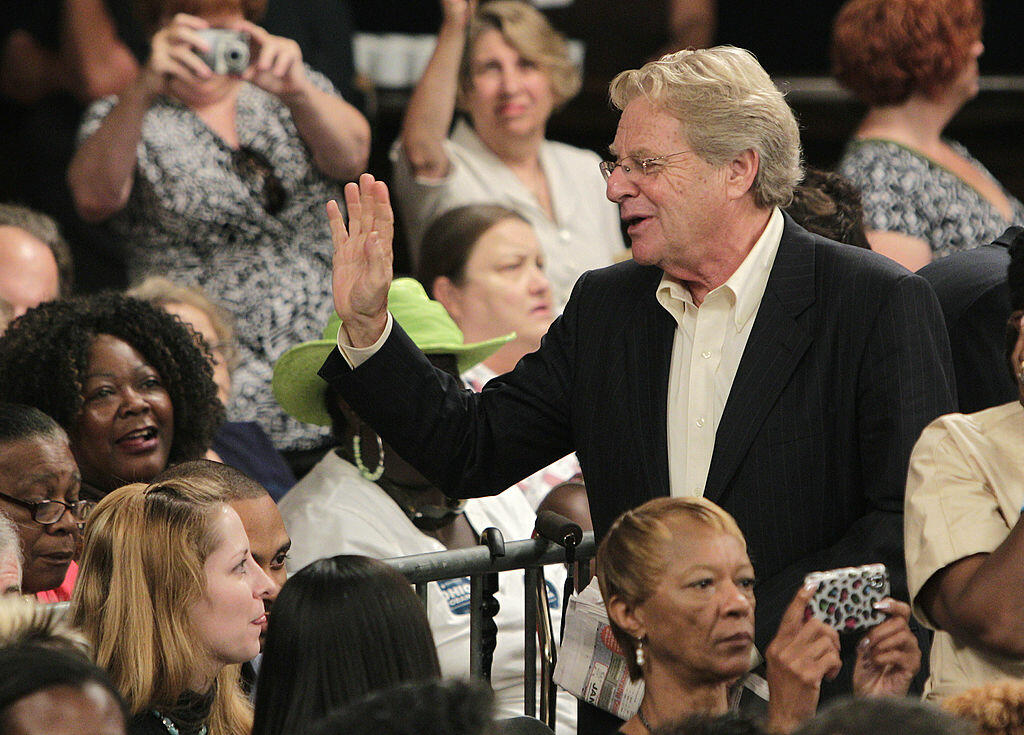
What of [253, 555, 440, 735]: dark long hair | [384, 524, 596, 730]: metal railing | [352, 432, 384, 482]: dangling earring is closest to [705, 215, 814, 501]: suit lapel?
[384, 524, 596, 730]: metal railing

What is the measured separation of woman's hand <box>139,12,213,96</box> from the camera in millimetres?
4094

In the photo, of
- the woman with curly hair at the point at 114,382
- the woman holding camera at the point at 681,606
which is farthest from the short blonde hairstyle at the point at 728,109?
the woman with curly hair at the point at 114,382

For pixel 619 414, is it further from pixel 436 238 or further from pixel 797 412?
pixel 436 238

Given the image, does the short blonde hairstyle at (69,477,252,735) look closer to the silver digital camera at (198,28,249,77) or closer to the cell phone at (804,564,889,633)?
the cell phone at (804,564,889,633)

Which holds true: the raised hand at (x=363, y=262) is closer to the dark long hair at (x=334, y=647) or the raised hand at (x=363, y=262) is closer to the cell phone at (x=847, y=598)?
the dark long hair at (x=334, y=647)

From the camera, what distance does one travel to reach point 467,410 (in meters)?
2.76

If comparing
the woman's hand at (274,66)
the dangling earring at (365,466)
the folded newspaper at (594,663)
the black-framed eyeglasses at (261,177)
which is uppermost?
the woman's hand at (274,66)

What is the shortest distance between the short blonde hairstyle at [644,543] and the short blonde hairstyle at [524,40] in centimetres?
269

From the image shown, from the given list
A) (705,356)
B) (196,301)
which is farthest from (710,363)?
(196,301)

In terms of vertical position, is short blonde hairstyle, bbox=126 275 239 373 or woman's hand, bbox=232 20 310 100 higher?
woman's hand, bbox=232 20 310 100

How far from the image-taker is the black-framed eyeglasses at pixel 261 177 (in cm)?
434

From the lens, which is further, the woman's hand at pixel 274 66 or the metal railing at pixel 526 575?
the woman's hand at pixel 274 66

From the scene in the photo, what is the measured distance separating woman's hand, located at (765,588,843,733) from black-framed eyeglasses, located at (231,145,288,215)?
100 inches

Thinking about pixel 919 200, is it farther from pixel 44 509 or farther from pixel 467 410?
pixel 44 509
